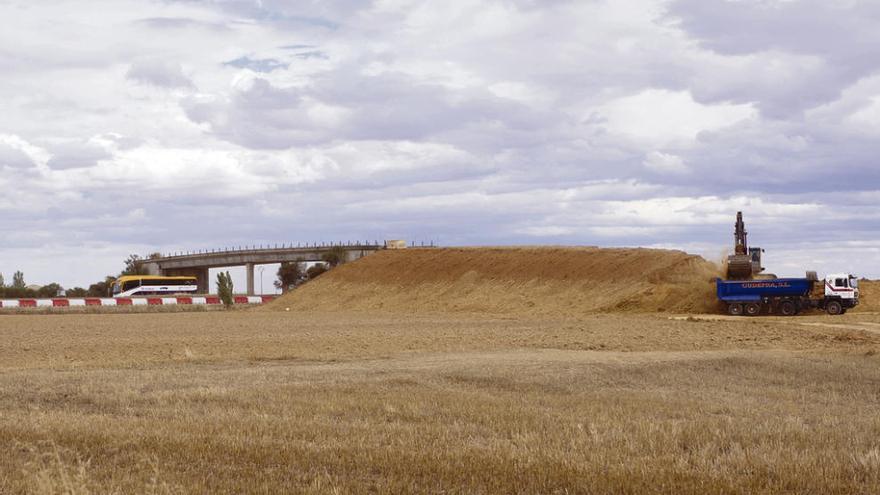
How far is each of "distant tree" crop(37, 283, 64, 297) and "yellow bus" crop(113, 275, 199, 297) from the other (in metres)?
50.3

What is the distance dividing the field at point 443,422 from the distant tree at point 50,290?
136486 mm

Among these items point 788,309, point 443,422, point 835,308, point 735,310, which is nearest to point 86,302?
point 735,310

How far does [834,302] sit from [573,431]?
44487 millimetres

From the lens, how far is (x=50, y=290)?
534ft

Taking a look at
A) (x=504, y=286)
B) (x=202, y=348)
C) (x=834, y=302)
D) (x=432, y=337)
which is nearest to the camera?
(x=202, y=348)

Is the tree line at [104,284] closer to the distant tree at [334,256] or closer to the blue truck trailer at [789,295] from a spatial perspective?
the distant tree at [334,256]

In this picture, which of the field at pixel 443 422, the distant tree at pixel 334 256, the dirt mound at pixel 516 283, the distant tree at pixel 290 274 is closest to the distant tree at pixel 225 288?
the dirt mound at pixel 516 283

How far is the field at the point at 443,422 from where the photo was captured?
9266mm

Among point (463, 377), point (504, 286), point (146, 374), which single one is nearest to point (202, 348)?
point (146, 374)

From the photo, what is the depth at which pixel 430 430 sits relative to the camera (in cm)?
1218

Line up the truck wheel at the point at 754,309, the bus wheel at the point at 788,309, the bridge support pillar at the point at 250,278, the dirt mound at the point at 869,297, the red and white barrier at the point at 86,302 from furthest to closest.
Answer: the bridge support pillar at the point at 250,278 → the red and white barrier at the point at 86,302 → the dirt mound at the point at 869,297 → the truck wheel at the point at 754,309 → the bus wheel at the point at 788,309

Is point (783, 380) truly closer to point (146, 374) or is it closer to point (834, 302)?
point (146, 374)

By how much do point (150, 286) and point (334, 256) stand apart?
21221 mm

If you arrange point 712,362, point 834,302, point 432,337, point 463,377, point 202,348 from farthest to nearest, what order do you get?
point 834,302
point 432,337
point 202,348
point 712,362
point 463,377
